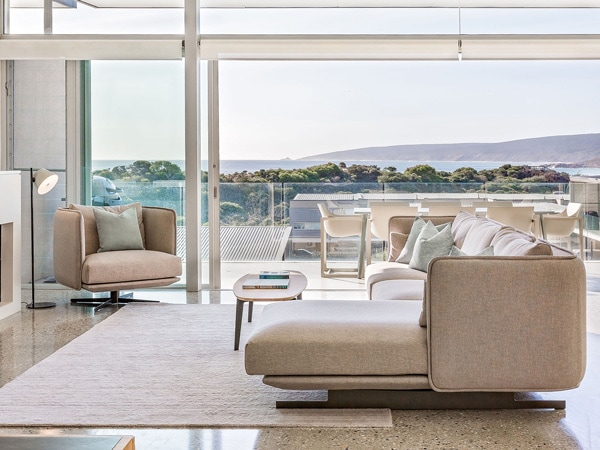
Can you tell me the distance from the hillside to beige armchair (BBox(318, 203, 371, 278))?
1.92ft

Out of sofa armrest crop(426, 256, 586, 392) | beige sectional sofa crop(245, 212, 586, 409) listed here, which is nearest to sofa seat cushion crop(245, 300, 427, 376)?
beige sectional sofa crop(245, 212, 586, 409)

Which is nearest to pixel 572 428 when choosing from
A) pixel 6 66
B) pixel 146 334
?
pixel 146 334

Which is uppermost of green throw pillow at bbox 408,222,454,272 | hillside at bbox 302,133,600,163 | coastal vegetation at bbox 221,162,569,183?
hillside at bbox 302,133,600,163

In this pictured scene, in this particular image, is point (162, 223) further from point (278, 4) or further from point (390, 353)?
point (390, 353)

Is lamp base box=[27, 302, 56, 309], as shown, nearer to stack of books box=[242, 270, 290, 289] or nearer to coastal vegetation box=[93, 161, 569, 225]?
coastal vegetation box=[93, 161, 569, 225]

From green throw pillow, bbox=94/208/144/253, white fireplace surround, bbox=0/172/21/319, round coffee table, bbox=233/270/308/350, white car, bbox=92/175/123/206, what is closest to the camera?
round coffee table, bbox=233/270/308/350

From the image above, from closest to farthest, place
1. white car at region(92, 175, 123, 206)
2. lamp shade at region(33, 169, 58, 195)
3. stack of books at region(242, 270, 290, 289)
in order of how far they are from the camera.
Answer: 1. stack of books at region(242, 270, 290, 289)
2. lamp shade at region(33, 169, 58, 195)
3. white car at region(92, 175, 123, 206)

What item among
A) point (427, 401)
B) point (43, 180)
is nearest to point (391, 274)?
point (427, 401)

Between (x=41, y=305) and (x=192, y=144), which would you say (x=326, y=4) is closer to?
(x=192, y=144)

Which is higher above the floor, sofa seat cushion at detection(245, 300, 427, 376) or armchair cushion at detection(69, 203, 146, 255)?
armchair cushion at detection(69, 203, 146, 255)

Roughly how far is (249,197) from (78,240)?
1957 mm

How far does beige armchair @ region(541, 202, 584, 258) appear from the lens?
748 centimetres

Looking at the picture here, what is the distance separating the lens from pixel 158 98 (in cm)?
744

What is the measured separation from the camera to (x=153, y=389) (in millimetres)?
3932
